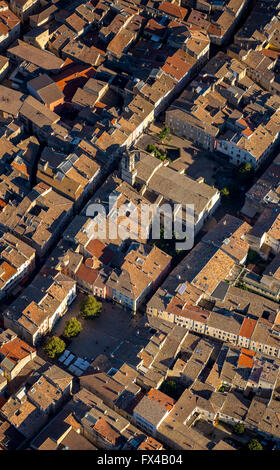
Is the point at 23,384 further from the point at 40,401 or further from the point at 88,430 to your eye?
the point at 88,430

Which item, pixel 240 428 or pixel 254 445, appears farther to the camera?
pixel 240 428

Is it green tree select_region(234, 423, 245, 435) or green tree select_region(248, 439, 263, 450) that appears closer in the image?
green tree select_region(248, 439, 263, 450)

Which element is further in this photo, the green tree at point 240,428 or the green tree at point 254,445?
the green tree at point 240,428

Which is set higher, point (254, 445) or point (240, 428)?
point (240, 428)

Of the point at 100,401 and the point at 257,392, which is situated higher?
the point at 257,392

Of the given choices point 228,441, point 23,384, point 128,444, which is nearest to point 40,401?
point 23,384

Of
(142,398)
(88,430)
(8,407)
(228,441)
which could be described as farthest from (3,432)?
(228,441)

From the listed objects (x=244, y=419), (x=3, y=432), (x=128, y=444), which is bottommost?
(x=3, y=432)

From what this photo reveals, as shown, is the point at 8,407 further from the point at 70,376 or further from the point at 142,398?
the point at 142,398
